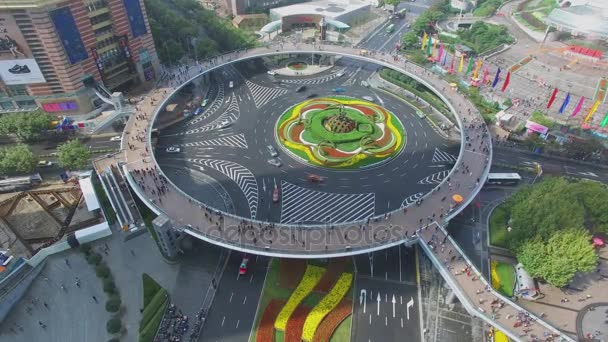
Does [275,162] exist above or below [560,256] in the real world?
below

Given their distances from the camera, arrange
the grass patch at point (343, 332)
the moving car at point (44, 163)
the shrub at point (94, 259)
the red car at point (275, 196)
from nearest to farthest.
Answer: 1. the grass patch at point (343, 332)
2. the shrub at point (94, 259)
3. the red car at point (275, 196)
4. the moving car at point (44, 163)

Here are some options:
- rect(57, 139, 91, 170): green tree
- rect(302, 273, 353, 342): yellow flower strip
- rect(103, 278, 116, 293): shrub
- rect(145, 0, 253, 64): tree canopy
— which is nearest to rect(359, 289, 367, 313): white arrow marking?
rect(302, 273, 353, 342): yellow flower strip

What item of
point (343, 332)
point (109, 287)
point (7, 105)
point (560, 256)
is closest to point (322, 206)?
point (343, 332)

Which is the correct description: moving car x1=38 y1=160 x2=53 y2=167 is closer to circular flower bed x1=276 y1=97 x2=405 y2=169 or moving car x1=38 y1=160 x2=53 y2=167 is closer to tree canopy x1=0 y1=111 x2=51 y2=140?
tree canopy x1=0 y1=111 x2=51 y2=140

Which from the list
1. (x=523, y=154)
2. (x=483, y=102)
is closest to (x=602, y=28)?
(x=483, y=102)

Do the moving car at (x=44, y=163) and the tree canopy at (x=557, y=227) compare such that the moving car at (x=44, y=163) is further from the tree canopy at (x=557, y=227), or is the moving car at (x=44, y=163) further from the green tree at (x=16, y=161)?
the tree canopy at (x=557, y=227)

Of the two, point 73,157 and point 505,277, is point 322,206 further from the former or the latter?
point 73,157

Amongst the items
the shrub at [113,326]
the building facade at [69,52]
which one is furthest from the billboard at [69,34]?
the shrub at [113,326]
